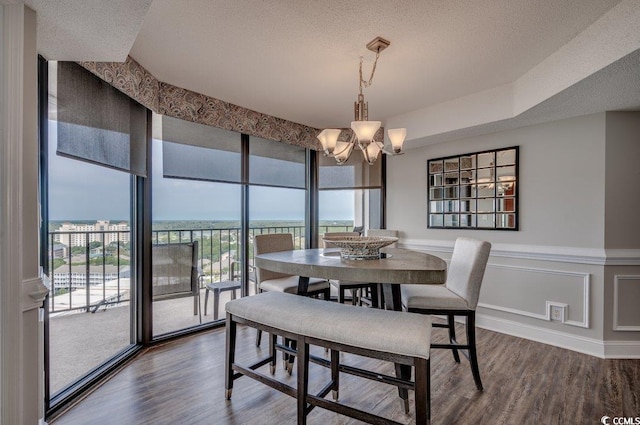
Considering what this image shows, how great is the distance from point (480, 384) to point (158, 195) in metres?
3.06

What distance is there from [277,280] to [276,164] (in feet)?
5.36

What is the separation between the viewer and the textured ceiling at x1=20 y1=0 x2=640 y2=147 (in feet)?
5.50

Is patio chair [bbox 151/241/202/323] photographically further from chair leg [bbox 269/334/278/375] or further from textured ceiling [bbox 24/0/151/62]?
textured ceiling [bbox 24/0/151/62]

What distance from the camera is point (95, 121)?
213 cm

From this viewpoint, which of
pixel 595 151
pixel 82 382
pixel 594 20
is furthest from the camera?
pixel 595 151

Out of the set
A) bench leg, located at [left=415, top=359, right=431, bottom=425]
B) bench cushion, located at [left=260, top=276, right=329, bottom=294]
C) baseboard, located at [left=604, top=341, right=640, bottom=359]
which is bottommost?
baseboard, located at [left=604, top=341, right=640, bottom=359]

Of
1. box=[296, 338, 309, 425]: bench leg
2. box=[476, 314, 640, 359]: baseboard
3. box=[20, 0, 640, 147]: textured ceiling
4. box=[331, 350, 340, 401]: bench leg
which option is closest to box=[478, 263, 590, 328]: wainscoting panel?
box=[476, 314, 640, 359]: baseboard

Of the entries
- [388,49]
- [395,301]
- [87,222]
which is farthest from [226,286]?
[388,49]

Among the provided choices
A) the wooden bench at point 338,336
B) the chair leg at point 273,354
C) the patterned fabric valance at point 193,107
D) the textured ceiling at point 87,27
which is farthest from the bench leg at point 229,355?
the patterned fabric valance at point 193,107

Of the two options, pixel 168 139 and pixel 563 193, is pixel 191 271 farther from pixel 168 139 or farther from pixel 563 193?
pixel 563 193

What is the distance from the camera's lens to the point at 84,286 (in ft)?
8.11

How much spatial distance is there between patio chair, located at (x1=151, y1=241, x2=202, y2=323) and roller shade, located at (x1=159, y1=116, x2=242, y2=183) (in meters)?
0.73

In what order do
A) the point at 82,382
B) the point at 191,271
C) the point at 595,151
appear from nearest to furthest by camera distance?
the point at 82,382 → the point at 595,151 → the point at 191,271

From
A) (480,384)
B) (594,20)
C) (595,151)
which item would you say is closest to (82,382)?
(480,384)
